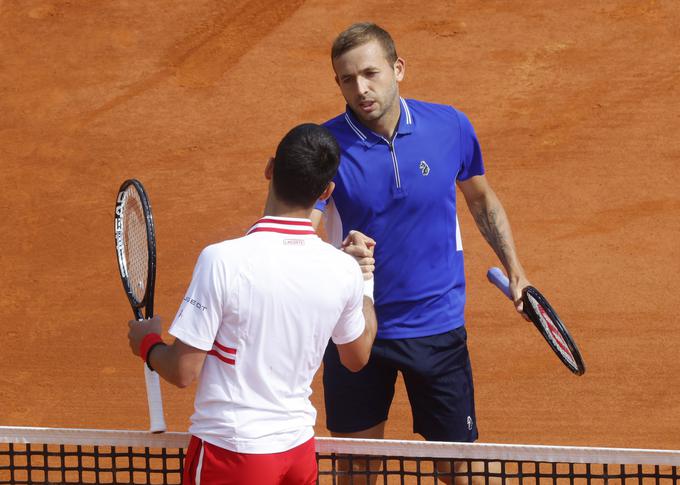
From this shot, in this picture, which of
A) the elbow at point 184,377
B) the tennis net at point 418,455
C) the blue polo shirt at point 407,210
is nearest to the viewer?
the elbow at point 184,377

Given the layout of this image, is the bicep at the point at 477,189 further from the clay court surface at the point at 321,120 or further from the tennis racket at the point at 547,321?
the clay court surface at the point at 321,120

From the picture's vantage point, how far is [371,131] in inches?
157

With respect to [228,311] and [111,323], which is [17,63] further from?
[228,311]

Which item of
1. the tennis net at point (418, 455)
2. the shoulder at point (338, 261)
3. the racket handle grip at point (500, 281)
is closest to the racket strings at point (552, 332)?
the racket handle grip at point (500, 281)

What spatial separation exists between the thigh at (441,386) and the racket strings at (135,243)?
1.06m

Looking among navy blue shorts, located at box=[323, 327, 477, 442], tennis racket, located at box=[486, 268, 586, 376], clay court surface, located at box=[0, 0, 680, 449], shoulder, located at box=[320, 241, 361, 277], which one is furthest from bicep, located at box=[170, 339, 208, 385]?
clay court surface, located at box=[0, 0, 680, 449]

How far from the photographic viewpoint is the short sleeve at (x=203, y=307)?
2.82 metres

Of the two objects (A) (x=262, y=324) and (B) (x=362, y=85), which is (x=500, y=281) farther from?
(A) (x=262, y=324)

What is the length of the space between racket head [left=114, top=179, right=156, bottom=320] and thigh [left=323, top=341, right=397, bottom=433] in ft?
2.64

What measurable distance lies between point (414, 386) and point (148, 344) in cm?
135

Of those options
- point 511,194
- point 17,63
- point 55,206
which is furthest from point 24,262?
point 511,194

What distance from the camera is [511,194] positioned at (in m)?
8.14

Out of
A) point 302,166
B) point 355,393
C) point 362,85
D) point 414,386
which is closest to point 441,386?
point 414,386

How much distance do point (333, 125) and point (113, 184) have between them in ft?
16.1
